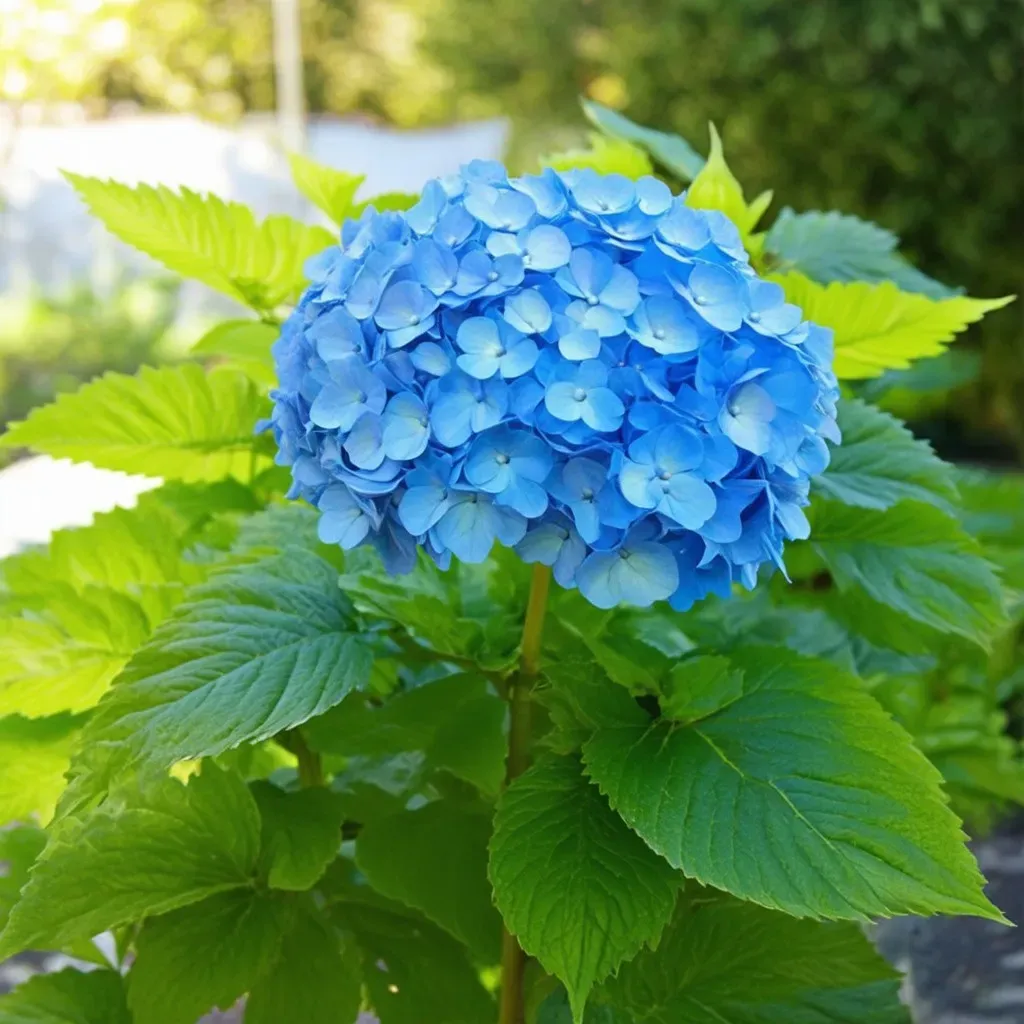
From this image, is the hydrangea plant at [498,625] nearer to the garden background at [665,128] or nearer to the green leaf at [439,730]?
the green leaf at [439,730]

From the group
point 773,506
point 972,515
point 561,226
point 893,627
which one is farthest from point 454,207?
point 972,515

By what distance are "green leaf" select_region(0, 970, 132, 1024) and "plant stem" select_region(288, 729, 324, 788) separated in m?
0.18

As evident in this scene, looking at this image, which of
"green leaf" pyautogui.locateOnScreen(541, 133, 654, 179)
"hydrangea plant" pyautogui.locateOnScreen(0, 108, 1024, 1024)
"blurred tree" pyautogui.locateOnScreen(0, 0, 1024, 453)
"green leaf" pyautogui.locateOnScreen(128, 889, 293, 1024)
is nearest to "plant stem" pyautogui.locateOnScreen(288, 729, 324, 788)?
"hydrangea plant" pyautogui.locateOnScreen(0, 108, 1024, 1024)

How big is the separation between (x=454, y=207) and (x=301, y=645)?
24 cm

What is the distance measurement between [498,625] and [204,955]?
249 mm

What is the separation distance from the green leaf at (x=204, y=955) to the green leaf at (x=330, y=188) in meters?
0.47

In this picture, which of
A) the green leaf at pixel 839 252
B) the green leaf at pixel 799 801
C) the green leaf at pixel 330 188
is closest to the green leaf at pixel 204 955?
→ the green leaf at pixel 799 801

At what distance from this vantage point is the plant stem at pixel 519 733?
2.08ft

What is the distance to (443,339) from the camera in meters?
0.52

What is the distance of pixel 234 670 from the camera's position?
57 cm

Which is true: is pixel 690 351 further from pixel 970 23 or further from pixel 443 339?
pixel 970 23

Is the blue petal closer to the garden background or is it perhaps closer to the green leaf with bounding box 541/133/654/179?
the green leaf with bounding box 541/133/654/179

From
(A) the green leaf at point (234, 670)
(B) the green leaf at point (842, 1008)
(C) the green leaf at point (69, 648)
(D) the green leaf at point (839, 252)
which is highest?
(D) the green leaf at point (839, 252)

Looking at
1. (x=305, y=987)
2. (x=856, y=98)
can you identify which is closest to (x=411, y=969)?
(x=305, y=987)
